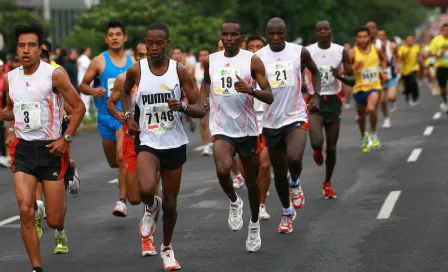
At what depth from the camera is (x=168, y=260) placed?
945cm

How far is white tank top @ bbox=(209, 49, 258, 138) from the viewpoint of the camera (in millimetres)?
10250

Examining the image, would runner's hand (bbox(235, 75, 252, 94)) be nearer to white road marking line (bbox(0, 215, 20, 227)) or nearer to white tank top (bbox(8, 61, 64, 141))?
white tank top (bbox(8, 61, 64, 141))

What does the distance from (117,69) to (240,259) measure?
368 centimetres

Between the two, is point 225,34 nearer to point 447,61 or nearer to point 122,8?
point 447,61

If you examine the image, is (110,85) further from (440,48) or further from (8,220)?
(440,48)

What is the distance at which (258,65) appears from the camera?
33.4 ft

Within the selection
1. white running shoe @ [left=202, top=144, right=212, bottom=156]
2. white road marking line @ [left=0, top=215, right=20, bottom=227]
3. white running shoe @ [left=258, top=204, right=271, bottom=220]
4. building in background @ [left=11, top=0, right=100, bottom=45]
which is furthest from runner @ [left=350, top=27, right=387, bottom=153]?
building in background @ [left=11, top=0, right=100, bottom=45]

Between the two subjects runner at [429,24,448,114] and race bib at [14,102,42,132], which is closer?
race bib at [14,102,42,132]

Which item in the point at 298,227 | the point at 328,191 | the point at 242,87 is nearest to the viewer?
the point at 242,87

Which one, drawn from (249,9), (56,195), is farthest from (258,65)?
(249,9)

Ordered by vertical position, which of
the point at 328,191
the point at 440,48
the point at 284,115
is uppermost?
the point at 284,115

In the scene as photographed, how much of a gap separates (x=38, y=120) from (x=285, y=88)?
3134 millimetres

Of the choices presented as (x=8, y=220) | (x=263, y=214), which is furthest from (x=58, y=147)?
(x=8, y=220)

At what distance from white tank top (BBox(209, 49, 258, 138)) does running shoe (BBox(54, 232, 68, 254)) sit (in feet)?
5.29
